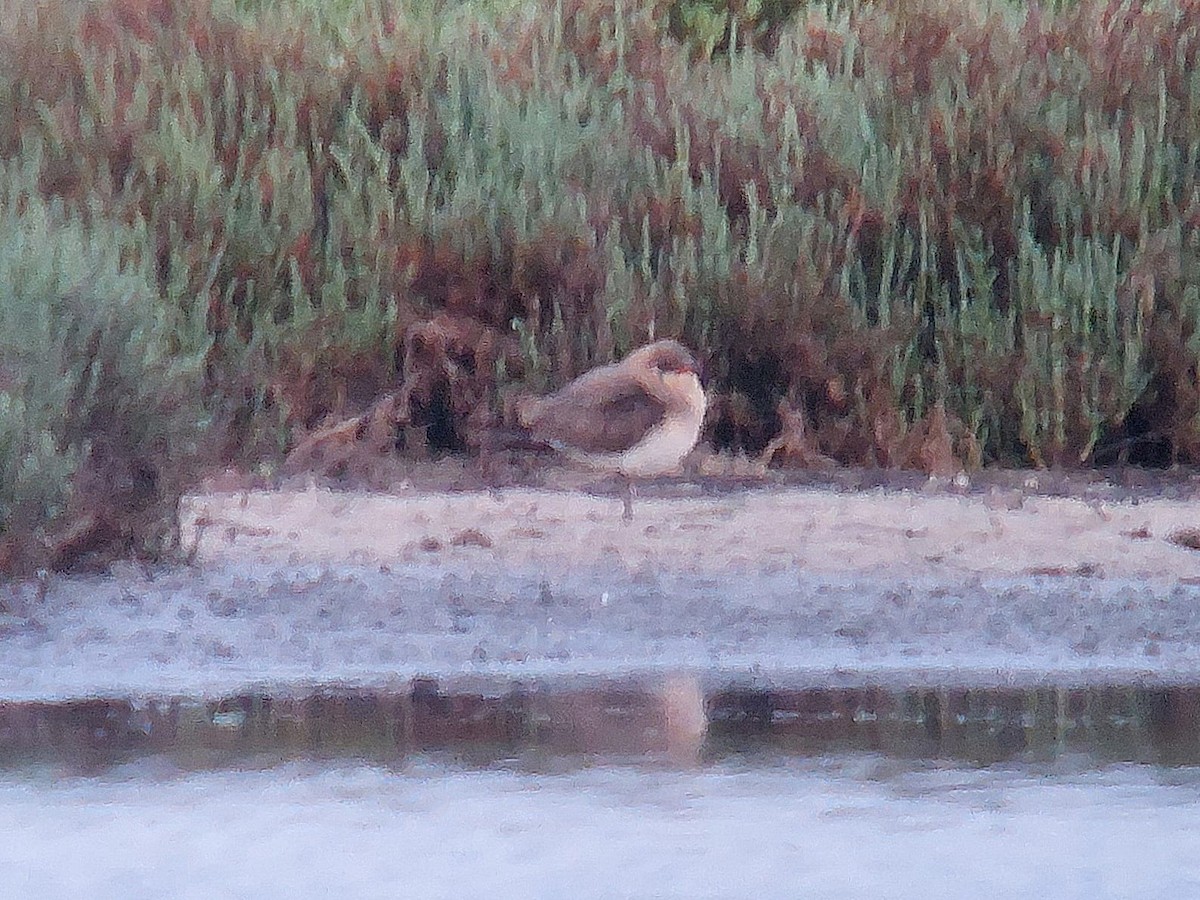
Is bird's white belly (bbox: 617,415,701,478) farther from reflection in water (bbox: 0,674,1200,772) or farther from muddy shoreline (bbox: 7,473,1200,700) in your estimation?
reflection in water (bbox: 0,674,1200,772)

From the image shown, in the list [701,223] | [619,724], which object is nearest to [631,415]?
[701,223]

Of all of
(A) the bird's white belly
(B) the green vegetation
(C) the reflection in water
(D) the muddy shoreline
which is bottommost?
(C) the reflection in water

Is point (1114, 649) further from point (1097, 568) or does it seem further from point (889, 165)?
point (889, 165)

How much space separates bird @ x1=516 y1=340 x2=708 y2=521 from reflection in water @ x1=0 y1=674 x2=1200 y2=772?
10.9 ft

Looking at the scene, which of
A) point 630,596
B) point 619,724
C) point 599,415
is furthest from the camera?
point 599,415

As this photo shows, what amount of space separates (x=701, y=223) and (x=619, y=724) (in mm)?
5296

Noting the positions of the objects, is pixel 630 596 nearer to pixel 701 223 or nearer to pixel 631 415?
pixel 631 415

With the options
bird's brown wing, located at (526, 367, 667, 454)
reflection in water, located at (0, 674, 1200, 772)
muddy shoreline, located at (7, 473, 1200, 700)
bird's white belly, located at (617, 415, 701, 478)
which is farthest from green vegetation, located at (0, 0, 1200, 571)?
reflection in water, located at (0, 674, 1200, 772)

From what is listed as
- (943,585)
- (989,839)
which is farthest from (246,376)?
(989,839)

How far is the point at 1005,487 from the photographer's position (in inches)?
371

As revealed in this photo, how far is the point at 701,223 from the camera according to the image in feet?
34.3

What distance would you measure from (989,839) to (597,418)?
5117 millimetres

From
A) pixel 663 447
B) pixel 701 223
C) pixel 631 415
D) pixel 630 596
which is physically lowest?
pixel 630 596

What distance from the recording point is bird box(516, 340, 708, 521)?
933cm
